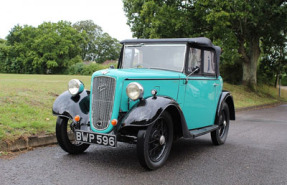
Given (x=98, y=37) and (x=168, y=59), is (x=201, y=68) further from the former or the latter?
(x=98, y=37)

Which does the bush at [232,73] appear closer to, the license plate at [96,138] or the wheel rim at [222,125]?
the wheel rim at [222,125]

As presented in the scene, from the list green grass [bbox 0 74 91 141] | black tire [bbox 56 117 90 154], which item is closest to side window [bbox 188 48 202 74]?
black tire [bbox 56 117 90 154]

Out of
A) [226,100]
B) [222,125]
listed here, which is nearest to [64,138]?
[222,125]

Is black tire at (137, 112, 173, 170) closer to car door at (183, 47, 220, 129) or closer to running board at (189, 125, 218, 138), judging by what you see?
running board at (189, 125, 218, 138)

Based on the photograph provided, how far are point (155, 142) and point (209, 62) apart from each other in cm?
261

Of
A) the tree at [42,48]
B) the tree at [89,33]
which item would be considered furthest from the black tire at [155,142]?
the tree at [89,33]

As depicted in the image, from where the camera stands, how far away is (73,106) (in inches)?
205

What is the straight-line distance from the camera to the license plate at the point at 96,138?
14.6 feet

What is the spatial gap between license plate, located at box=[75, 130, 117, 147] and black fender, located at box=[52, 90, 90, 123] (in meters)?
0.34

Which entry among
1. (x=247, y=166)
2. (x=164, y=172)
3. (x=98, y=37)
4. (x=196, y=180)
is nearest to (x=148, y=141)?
(x=164, y=172)

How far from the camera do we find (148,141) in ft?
15.0

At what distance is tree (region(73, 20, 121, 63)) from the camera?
7256cm

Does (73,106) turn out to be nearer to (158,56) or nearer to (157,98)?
(157,98)

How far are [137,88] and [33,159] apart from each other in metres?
2.13
